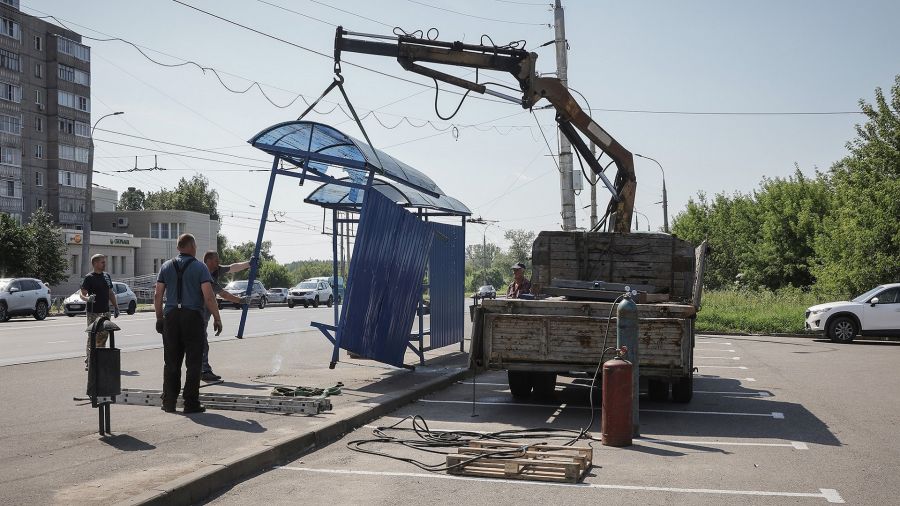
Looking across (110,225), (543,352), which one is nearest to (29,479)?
(543,352)

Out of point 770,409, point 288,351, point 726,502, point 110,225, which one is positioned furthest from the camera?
point 110,225

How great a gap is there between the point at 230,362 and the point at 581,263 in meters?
6.56

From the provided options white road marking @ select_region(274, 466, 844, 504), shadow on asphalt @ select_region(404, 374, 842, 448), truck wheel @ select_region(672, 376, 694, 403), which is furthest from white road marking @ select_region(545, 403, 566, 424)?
white road marking @ select_region(274, 466, 844, 504)

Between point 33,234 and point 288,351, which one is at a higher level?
point 33,234

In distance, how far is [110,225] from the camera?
3708 inches

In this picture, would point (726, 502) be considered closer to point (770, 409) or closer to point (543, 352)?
point (543, 352)

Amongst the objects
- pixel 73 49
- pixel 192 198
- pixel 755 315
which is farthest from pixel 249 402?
pixel 192 198

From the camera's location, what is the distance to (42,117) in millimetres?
80750

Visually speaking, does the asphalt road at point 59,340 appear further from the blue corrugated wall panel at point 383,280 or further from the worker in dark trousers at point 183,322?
the worker in dark trousers at point 183,322

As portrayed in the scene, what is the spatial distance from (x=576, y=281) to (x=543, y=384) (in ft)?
4.92

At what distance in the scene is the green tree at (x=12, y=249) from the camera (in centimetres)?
5319

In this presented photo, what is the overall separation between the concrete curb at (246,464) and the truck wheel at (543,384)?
216 centimetres

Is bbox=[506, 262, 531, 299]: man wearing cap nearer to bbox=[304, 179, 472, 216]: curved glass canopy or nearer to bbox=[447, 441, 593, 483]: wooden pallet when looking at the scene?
bbox=[304, 179, 472, 216]: curved glass canopy

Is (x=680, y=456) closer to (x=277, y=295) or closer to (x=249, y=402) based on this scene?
(x=249, y=402)
